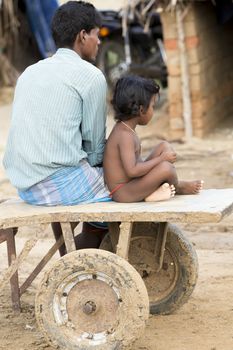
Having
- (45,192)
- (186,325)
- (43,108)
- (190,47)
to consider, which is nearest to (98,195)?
(45,192)

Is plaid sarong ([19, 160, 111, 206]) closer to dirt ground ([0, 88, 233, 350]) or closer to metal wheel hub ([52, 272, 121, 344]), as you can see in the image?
metal wheel hub ([52, 272, 121, 344])

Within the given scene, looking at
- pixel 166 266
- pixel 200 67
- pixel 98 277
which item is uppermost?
pixel 98 277

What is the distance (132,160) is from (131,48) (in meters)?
8.99

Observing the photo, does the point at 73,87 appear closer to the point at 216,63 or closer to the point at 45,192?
the point at 45,192

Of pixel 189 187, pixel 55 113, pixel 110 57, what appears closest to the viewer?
pixel 55 113

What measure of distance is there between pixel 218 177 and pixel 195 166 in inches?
26.8

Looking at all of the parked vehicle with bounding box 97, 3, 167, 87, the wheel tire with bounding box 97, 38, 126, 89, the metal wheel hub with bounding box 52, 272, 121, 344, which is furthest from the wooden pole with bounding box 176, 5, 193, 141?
the metal wheel hub with bounding box 52, 272, 121, 344

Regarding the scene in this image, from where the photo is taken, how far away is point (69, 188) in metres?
4.49

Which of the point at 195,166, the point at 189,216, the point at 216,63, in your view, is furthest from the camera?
the point at 216,63

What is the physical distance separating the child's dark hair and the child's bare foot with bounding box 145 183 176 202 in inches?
17.2

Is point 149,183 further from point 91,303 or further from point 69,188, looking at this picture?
point 91,303

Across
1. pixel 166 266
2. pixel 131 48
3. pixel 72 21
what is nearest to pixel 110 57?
pixel 131 48

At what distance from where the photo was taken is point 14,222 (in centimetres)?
435

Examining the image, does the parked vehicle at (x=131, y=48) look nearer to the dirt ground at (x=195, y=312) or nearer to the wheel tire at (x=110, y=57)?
the wheel tire at (x=110, y=57)
